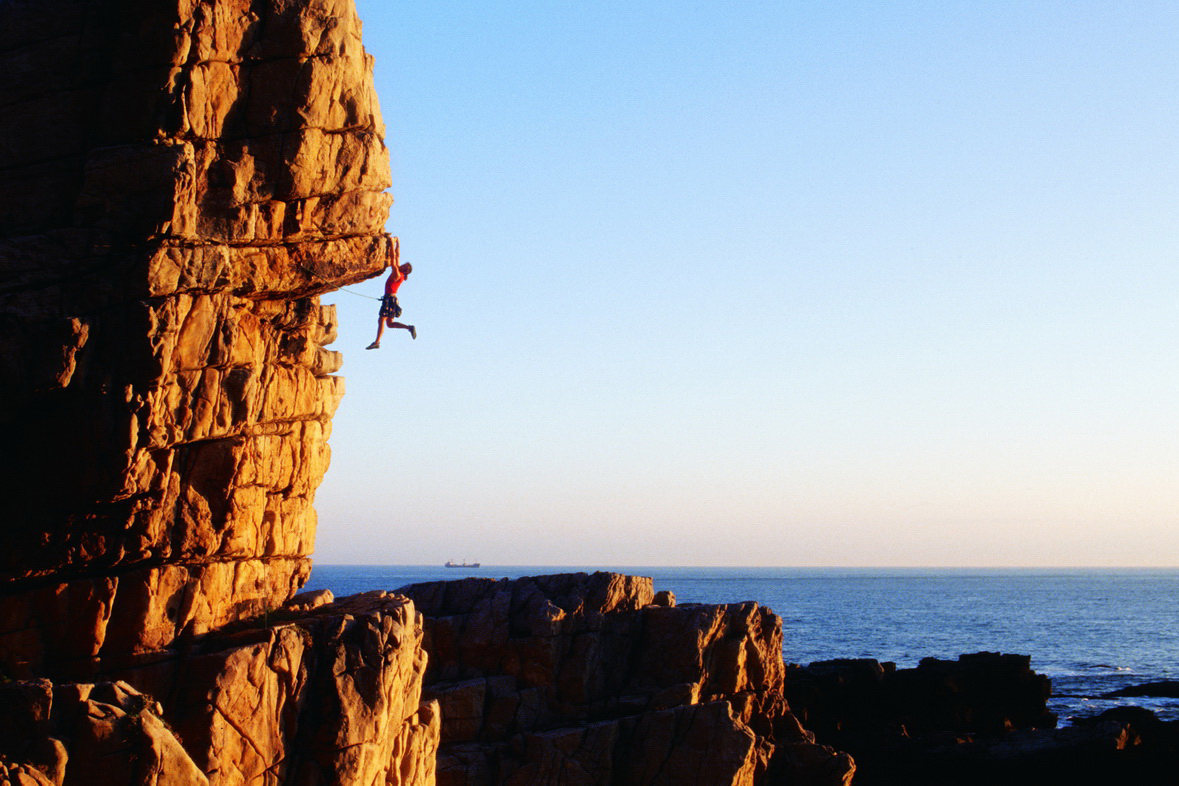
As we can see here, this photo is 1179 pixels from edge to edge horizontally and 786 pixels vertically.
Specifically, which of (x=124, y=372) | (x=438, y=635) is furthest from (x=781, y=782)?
(x=124, y=372)

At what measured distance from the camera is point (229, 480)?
76.2 ft

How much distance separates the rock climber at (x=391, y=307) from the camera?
2872 centimetres

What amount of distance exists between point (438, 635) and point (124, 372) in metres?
24.2

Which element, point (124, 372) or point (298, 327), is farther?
point (298, 327)

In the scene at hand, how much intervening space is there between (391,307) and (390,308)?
0.04m

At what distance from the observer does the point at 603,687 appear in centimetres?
4278

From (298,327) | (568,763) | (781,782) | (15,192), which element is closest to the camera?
(15,192)

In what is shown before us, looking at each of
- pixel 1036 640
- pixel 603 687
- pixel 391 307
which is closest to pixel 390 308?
pixel 391 307

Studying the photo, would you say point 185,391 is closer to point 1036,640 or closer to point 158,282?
point 158,282

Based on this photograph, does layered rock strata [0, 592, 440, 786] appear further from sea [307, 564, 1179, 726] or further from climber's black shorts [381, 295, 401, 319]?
sea [307, 564, 1179, 726]

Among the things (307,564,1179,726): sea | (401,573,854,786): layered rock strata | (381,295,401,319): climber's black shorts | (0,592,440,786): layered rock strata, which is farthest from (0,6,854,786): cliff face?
(307,564,1179,726): sea

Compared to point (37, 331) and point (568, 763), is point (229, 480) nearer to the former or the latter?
point (37, 331)

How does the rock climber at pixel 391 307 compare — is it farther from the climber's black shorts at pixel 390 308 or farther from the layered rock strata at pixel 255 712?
the layered rock strata at pixel 255 712

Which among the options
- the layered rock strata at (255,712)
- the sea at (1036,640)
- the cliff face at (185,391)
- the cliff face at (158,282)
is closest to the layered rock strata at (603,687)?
the cliff face at (185,391)
